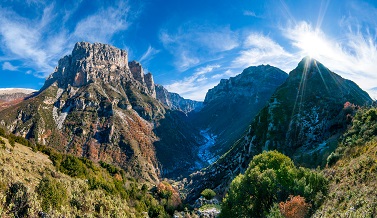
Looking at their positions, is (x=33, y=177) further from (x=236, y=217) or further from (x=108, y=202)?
(x=236, y=217)

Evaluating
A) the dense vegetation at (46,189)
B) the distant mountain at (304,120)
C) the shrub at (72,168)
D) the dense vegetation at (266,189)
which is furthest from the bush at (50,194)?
the distant mountain at (304,120)

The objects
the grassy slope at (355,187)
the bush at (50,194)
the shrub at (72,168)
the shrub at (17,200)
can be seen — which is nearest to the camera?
the grassy slope at (355,187)

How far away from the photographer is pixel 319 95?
100 meters

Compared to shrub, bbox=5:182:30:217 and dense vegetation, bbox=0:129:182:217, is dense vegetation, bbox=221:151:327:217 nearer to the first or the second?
dense vegetation, bbox=0:129:182:217

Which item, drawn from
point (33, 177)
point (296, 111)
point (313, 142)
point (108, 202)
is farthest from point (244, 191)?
point (296, 111)

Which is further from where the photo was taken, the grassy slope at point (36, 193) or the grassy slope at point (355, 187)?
the grassy slope at point (36, 193)

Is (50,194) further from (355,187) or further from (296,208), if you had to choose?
(355,187)

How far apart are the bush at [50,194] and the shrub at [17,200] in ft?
8.11

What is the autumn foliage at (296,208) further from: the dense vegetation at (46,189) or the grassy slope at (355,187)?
the dense vegetation at (46,189)

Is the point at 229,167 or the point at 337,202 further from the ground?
the point at 337,202

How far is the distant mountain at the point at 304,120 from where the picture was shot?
72.6 metres

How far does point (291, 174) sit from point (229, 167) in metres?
83.3

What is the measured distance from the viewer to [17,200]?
96.4ft

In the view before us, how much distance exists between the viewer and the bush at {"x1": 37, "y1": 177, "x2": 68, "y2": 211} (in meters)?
32.4
